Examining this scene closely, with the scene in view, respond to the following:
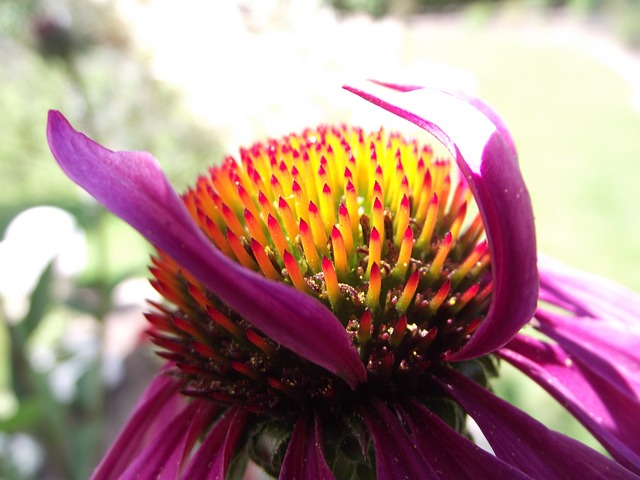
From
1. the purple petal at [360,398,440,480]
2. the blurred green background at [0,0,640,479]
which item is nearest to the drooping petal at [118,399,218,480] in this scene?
the purple petal at [360,398,440,480]

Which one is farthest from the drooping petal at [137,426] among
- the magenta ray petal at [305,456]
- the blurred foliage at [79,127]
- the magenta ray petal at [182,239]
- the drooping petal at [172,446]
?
the blurred foliage at [79,127]

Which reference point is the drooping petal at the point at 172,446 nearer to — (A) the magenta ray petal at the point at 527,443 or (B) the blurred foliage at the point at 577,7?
(A) the magenta ray petal at the point at 527,443

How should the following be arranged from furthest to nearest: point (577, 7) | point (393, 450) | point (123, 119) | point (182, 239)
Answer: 1. point (577, 7)
2. point (123, 119)
3. point (393, 450)
4. point (182, 239)

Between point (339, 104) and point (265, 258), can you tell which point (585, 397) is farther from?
point (339, 104)

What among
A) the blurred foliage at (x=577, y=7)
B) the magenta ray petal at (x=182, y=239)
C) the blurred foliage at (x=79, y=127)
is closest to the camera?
the magenta ray petal at (x=182, y=239)

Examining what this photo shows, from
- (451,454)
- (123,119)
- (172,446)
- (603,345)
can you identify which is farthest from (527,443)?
(123,119)

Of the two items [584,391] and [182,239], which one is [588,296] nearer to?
[584,391]
